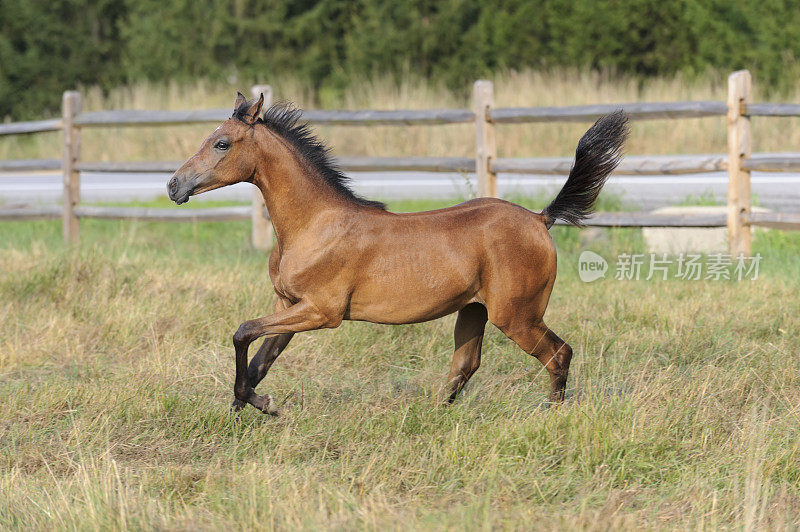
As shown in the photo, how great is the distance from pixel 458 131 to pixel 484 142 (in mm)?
5472

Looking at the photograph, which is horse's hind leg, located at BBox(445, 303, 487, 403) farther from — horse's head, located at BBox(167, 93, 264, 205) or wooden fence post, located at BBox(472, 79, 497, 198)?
wooden fence post, located at BBox(472, 79, 497, 198)

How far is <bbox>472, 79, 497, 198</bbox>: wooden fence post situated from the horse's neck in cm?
477

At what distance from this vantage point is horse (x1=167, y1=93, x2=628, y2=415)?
165 inches

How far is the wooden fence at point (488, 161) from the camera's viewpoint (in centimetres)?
820

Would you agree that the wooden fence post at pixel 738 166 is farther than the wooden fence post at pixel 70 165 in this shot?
No

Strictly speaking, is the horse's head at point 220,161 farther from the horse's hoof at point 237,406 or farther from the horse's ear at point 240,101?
the horse's hoof at point 237,406

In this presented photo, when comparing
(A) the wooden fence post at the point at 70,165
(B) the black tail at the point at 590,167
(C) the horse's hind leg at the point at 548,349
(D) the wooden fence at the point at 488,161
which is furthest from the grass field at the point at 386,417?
(A) the wooden fence post at the point at 70,165

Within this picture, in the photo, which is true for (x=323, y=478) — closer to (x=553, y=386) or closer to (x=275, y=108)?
(x=553, y=386)

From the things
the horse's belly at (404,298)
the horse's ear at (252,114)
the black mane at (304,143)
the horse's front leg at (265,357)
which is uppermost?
the horse's ear at (252,114)

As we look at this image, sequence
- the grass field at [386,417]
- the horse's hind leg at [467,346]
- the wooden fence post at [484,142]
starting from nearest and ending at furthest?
the grass field at [386,417] < the horse's hind leg at [467,346] < the wooden fence post at [484,142]

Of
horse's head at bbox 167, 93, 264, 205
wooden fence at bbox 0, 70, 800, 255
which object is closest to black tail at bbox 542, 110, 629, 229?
horse's head at bbox 167, 93, 264, 205

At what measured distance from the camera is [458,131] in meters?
14.4

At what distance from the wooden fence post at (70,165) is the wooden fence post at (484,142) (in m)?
4.22

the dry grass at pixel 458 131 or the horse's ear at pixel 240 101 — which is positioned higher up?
the dry grass at pixel 458 131
